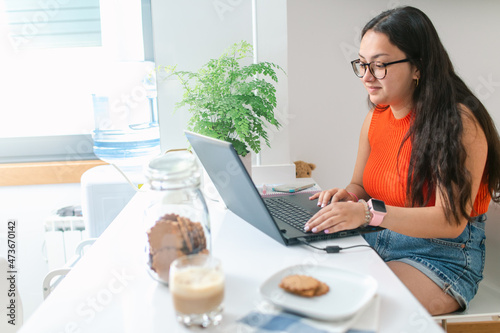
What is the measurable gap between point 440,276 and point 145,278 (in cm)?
75

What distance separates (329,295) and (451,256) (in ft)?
2.10

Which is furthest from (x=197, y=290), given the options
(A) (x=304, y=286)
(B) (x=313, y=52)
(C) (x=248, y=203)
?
(B) (x=313, y=52)

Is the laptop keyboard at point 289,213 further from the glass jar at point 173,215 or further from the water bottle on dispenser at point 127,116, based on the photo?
the water bottle on dispenser at point 127,116

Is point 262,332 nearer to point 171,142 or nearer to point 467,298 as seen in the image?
point 467,298

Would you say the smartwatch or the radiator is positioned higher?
the smartwatch

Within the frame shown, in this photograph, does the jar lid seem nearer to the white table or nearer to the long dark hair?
the white table

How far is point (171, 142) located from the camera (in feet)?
6.44

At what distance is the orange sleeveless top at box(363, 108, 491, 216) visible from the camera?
134cm

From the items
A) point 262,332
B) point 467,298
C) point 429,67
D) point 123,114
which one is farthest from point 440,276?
point 123,114

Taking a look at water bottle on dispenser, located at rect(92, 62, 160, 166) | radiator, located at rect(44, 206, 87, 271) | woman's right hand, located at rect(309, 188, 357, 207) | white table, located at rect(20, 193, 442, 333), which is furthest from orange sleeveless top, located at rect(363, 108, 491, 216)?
radiator, located at rect(44, 206, 87, 271)

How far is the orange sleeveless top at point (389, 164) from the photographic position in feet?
4.39

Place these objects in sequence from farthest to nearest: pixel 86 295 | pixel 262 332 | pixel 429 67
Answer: pixel 429 67 → pixel 86 295 → pixel 262 332

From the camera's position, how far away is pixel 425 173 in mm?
1286

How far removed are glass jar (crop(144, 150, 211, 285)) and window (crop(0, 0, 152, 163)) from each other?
1.42 m
